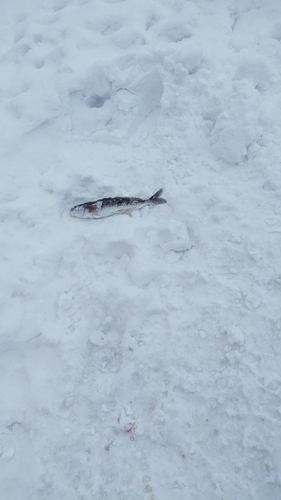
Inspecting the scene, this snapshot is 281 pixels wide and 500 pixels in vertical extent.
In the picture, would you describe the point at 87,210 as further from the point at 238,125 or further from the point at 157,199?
the point at 238,125

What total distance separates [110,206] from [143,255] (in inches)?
26.9

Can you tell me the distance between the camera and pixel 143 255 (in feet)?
7.77

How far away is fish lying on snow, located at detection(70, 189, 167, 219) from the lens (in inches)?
106

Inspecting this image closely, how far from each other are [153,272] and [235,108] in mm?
1878

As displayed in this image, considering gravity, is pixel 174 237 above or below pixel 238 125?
Answer: below

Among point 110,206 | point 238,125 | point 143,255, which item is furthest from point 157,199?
point 238,125

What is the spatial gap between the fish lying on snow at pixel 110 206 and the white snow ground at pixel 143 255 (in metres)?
0.09

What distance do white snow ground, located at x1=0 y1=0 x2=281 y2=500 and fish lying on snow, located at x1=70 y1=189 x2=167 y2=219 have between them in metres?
0.09

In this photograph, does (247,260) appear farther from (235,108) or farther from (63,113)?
(63,113)

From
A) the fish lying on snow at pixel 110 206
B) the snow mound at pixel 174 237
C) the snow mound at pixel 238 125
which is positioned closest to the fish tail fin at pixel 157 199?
the fish lying on snow at pixel 110 206

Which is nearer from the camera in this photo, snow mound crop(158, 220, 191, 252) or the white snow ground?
the white snow ground

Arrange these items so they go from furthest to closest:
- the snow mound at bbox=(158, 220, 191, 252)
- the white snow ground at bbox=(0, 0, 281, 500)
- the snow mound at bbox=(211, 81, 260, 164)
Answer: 1. the snow mound at bbox=(211, 81, 260, 164)
2. the snow mound at bbox=(158, 220, 191, 252)
3. the white snow ground at bbox=(0, 0, 281, 500)

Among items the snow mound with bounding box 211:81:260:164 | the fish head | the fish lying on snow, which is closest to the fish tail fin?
the fish lying on snow

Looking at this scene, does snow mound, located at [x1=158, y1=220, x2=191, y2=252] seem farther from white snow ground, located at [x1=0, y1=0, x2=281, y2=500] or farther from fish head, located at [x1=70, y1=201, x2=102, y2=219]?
fish head, located at [x1=70, y1=201, x2=102, y2=219]
